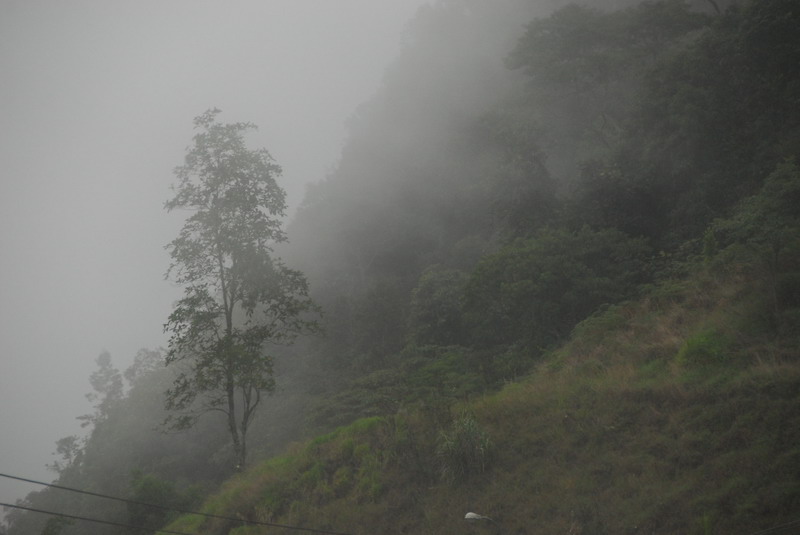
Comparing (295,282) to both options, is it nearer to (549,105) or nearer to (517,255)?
(517,255)

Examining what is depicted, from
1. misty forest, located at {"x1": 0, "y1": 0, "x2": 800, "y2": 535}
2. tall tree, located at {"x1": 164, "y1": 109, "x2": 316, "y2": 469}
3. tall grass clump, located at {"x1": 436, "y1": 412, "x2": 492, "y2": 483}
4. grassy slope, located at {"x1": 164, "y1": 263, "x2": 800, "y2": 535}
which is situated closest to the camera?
grassy slope, located at {"x1": 164, "y1": 263, "x2": 800, "y2": 535}

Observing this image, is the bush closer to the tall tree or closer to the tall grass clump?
the tall grass clump

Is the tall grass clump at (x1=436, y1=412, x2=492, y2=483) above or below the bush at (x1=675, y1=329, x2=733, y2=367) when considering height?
below

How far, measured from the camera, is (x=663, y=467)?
7109 mm

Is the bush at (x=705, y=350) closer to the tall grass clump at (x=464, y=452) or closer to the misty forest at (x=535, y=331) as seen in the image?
the misty forest at (x=535, y=331)

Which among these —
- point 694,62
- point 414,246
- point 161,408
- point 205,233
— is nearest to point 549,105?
point 694,62

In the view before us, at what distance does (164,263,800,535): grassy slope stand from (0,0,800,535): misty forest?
5 centimetres

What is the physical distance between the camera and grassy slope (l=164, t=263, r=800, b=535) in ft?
21.2

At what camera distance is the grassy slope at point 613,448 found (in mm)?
6469

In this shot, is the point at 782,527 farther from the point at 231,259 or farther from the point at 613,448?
the point at 231,259

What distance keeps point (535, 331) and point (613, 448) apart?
882cm

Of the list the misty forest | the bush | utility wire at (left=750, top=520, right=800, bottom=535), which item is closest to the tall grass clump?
the misty forest

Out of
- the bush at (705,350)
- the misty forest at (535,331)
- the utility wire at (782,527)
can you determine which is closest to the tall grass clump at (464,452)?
the misty forest at (535,331)

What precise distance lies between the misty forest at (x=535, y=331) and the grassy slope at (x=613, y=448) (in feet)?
0.15
